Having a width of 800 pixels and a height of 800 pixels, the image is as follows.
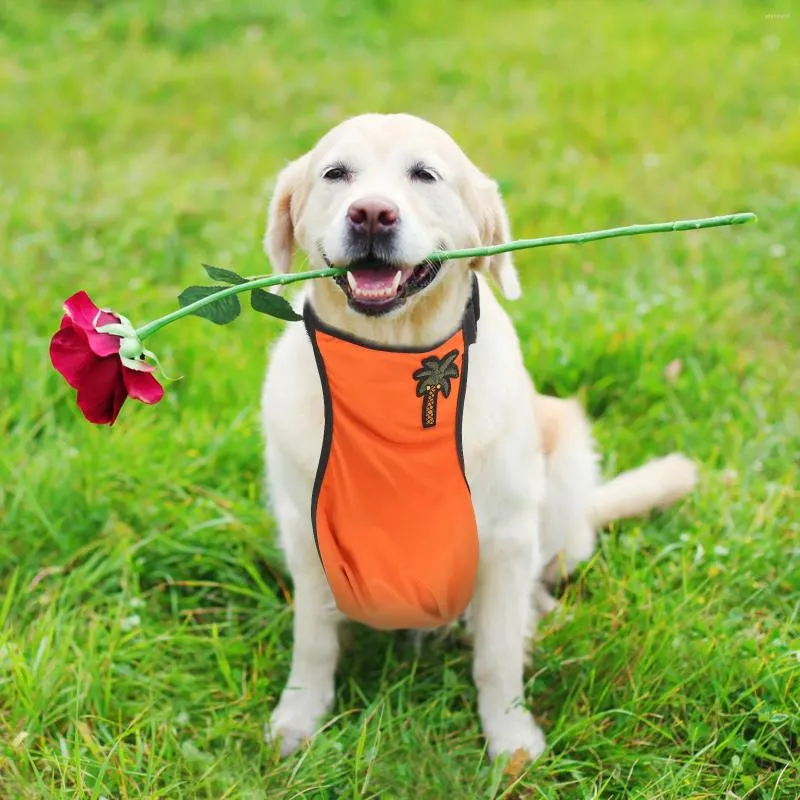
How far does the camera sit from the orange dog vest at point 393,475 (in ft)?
7.39

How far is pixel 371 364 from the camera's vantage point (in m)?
2.24

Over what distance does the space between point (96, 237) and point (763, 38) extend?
4.56 meters

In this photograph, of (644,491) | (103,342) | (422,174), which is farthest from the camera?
(644,491)

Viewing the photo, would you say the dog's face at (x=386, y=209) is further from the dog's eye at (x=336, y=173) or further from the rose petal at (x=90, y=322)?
the rose petal at (x=90, y=322)

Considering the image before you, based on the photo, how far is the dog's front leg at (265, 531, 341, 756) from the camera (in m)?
2.57

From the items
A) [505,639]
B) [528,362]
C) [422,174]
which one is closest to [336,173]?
[422,174]

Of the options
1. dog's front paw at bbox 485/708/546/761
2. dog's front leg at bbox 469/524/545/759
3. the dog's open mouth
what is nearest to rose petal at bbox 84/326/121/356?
the dog's open mouth

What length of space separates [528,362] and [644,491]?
33.8 inches

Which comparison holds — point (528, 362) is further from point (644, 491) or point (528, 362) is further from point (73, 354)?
point (73, 354)

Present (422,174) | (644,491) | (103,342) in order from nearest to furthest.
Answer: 1. (103,342)
2. (422,174)
3. (644,491)

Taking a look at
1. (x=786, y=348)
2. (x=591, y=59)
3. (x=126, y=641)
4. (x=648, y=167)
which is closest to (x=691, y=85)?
(x=591, y=59)

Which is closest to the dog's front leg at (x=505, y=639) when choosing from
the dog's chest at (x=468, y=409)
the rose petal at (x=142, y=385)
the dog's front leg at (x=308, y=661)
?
the dog's chest at (x=468, y=409)

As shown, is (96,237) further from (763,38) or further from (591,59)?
(763,38)

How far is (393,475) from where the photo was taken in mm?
2318
